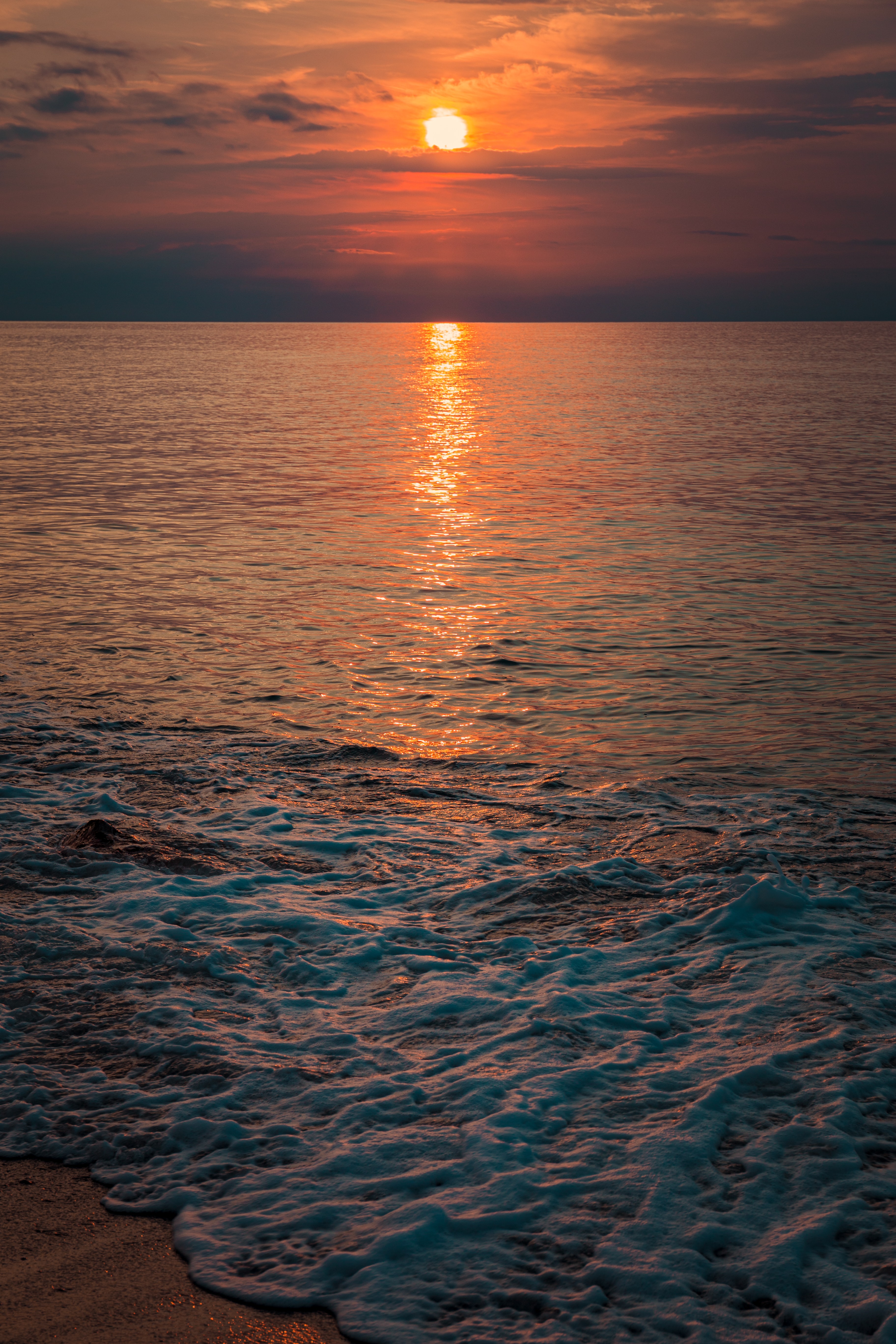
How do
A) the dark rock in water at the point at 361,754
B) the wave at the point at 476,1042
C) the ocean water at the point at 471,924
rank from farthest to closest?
the dark rock in water at the point at 361,754 → the ocean water at the point at 471,924 → the wave at the point at 476,1042

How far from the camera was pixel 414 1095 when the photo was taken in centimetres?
588

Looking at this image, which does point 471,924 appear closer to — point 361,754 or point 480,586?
point 361,754

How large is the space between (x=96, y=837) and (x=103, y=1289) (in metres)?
5.33

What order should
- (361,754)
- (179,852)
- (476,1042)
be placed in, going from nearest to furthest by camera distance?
1. (476,1042)
2. (179,852)
3. (361,754)

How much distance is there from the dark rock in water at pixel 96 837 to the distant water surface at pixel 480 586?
3431mm

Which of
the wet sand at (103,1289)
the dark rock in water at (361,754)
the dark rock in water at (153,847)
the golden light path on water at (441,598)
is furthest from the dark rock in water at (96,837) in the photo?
the wet sand at (103,1289)

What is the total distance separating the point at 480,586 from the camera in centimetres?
2038

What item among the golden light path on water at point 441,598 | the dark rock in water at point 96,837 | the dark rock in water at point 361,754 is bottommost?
the dark rock in water at point 96,837

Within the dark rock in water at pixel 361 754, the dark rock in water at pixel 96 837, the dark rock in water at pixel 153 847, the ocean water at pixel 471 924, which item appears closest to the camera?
the ocean water at pixel 471 924

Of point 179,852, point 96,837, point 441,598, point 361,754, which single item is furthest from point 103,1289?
point 441,598

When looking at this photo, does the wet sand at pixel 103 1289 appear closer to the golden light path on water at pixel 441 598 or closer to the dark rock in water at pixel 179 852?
the dark rock in water at pixel 179 852

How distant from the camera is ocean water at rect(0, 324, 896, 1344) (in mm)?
4832

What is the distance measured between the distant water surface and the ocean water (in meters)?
0.13

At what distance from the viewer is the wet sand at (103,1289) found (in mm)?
4230
